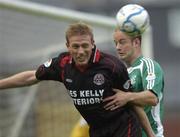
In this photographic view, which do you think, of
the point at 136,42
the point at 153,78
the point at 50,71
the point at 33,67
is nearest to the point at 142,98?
the point at 153,78

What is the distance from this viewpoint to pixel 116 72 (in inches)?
280

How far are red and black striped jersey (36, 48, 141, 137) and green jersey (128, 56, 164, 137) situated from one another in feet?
0.70

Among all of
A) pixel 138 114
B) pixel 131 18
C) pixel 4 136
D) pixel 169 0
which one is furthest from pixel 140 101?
pixel 169 0

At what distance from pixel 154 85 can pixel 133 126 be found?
1.18ft

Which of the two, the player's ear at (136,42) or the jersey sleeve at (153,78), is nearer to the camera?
the jersey sleeve at (153,78)

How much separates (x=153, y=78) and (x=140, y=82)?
18 centimetres

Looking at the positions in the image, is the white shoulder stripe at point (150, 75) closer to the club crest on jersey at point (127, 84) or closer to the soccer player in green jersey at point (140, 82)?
the soccer player in green jersey at point (140, 82)

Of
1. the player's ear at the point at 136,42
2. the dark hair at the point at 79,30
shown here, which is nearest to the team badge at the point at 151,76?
the player's ear at the point at 136,42

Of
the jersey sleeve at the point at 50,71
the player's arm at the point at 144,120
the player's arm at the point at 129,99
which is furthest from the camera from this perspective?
the jersey sleeve at the point at 50,71

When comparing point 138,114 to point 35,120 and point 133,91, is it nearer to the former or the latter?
point 133,91

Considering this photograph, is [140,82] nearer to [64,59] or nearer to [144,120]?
[144,120]

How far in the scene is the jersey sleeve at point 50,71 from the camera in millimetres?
7383

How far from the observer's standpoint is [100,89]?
281 inches

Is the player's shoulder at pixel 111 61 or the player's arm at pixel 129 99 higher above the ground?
the player's shoulder at pixel 111 61
